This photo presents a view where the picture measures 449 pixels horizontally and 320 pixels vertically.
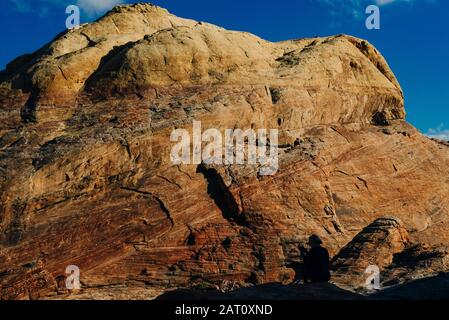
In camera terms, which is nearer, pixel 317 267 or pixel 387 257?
pixel 317 267

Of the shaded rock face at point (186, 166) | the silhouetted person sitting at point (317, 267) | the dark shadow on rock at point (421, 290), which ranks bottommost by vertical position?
the dark shadow on rock at point (421, 290)

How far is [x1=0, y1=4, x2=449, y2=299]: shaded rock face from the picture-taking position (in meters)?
28.2

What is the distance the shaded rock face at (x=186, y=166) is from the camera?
92.4ft

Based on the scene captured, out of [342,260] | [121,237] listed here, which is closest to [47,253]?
[121,237]

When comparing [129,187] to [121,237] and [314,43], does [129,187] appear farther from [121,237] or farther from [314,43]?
[314,43]

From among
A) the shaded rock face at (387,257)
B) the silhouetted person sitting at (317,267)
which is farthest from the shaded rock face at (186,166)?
the silhouetted person sitting at (317,267)

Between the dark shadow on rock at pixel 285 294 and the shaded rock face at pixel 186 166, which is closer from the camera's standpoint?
the dark shadow on rock at pixel 285 294

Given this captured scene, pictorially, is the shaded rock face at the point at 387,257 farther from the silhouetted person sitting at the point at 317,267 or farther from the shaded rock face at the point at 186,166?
the silhouetted person sitting at the point at 317,267

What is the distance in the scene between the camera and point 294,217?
99.0 feet

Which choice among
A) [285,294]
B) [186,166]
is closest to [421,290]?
[285,294]

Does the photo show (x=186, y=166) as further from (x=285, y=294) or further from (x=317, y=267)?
(x=285, y=294)

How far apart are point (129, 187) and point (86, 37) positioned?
→ 14335 millimetres

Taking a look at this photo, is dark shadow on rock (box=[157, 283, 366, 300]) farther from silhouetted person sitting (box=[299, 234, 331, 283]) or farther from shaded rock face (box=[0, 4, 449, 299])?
shaded rock face (box=[0, 4, 449, 299])

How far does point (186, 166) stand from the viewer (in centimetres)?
3053
